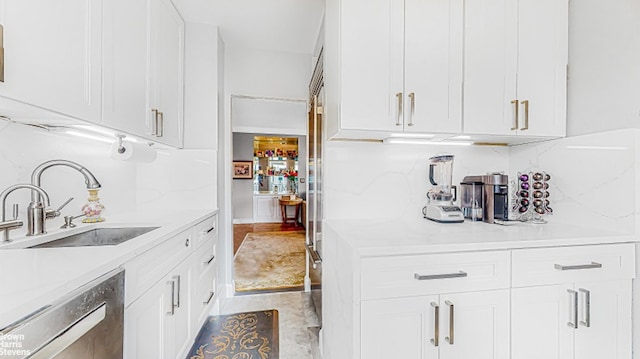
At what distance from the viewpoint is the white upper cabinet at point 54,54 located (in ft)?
2.92

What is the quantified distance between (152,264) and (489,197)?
6.16 feet

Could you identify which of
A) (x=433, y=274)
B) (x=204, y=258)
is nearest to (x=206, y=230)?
(x=204, y=258)

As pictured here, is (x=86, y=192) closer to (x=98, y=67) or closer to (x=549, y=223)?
(x=98, y=67)

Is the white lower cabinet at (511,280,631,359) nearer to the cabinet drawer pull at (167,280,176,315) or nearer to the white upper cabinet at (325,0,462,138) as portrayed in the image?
the white upper cabinet at (325,0,462,138)

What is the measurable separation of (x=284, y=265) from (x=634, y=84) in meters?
3.32

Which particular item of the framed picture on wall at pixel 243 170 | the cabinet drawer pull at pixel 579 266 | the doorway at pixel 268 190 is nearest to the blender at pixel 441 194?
the cabinet drawer pull at pixel 579 266

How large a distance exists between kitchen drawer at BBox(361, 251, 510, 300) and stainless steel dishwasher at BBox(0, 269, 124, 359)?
0.89m

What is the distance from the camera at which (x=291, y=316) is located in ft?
7.40

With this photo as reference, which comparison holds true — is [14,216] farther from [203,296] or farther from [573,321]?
[573,321]

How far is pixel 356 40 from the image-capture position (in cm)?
137

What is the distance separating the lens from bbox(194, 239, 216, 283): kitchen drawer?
5.90ft

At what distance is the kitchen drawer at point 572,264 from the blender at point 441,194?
431 mm

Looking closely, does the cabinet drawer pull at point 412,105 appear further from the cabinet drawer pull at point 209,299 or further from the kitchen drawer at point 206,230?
the cabinet drawer pull at point 209,299

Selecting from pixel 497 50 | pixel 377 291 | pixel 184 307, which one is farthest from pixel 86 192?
pixel 497 50
